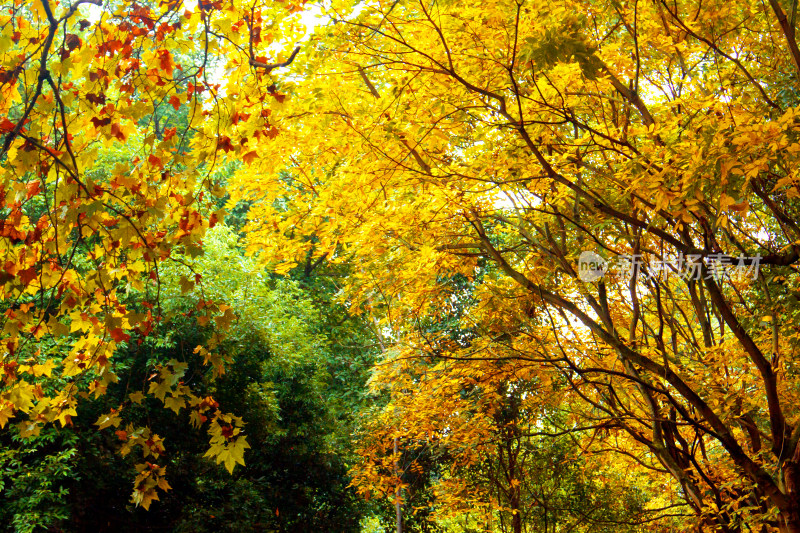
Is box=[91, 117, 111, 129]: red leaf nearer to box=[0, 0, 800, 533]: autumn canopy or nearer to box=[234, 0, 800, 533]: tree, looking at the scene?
box=[0, 0, 800, 533]: autumn canopy

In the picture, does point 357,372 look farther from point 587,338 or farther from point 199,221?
point 199,221

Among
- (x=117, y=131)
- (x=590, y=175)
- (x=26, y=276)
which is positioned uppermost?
(x=590, y=175)

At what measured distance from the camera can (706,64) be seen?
4258 mm

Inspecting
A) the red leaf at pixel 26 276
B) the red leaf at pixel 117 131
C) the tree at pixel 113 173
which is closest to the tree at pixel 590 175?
the tree at pixel 113 173

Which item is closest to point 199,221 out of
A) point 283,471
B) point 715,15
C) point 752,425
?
point 715,15

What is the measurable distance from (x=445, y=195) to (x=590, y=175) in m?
1.11

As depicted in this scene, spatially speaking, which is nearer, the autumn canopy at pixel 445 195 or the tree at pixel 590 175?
the autumn canopy at pixel 445 195

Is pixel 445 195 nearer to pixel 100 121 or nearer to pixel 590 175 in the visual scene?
pixel 590 175

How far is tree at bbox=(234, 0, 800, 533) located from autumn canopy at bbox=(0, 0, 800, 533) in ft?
0.07

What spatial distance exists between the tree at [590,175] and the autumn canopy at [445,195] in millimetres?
21

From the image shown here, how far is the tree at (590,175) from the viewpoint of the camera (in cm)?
255

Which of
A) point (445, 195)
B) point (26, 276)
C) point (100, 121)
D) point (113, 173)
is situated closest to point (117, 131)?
point (100, 121)

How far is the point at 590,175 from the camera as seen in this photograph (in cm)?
402

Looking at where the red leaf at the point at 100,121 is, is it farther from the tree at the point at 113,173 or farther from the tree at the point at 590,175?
the tree at the point at 590,175
